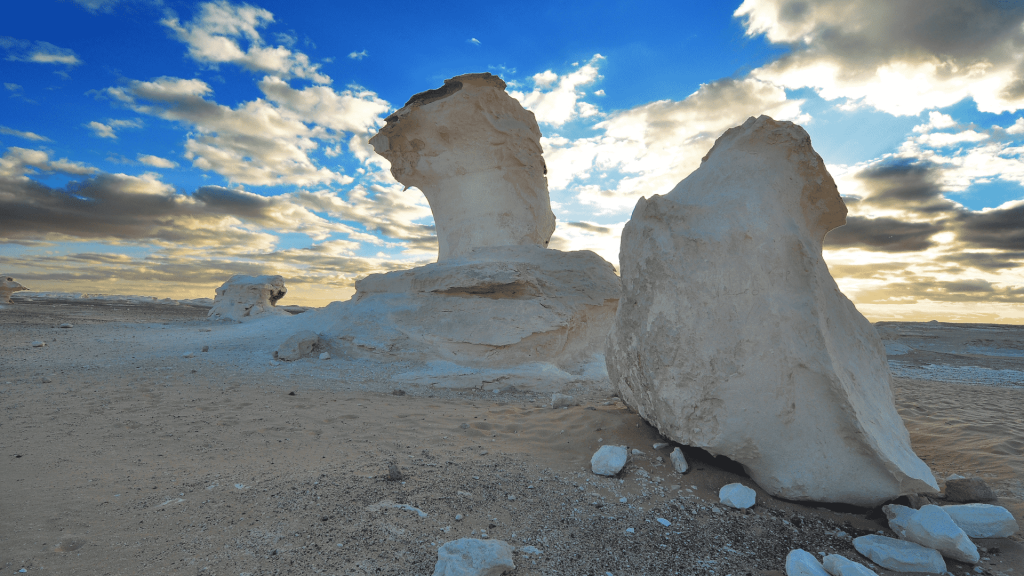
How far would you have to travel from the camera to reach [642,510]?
8.65 ft

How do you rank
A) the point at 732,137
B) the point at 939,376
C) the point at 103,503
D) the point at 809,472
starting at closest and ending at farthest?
the point at 103,503, the point at 809,472, the point at 732,137, the point at 939,376

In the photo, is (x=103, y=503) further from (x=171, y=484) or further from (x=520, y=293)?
(x=520, y=293)

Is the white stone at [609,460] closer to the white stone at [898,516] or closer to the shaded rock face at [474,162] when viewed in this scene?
the white stone at [898,516]

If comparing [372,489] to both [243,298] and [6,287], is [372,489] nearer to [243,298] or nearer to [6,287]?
[243,298]

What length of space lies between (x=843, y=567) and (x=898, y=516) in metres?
0.80

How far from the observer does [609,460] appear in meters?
3.11

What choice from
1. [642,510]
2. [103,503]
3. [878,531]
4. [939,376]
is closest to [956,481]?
[878,531]

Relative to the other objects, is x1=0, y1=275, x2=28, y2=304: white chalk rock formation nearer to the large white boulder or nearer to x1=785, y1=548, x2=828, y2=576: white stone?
the large white boulder

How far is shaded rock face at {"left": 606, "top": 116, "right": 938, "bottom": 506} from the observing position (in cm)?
268

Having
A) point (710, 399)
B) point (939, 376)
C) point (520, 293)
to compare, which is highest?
point (520, 293)

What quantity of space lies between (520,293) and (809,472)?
242 inches

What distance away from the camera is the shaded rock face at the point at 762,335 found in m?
2.68

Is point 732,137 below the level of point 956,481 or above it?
above

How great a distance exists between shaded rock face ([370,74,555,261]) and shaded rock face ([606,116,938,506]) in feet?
26.2
